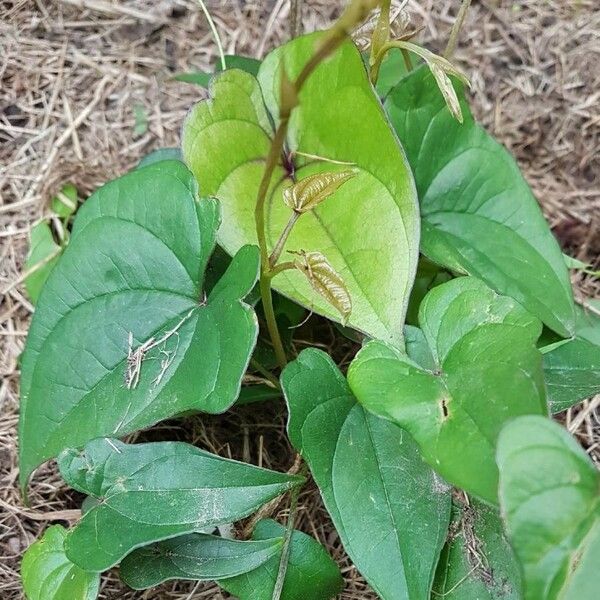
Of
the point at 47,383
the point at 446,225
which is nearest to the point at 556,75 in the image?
the point at 446,225

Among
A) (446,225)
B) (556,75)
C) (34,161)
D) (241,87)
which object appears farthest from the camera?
(556,75)

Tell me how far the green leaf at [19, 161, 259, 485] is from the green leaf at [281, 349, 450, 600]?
5.3 inches

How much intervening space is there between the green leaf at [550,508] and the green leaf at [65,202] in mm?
1021

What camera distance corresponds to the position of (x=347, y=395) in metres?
0.88

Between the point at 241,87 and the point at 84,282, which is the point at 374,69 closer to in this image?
the point at 241,87

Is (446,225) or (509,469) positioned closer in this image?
(509,469)

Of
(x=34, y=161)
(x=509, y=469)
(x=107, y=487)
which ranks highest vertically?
(x=509, y=469)

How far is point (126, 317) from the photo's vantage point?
2.97ft

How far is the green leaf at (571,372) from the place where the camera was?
2.92ft

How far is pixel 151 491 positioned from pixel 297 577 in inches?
8.9

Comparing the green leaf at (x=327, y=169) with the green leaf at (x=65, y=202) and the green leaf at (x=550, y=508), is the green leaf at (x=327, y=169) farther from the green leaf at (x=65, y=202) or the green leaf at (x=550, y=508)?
the green leaf at (x=65, y=202)

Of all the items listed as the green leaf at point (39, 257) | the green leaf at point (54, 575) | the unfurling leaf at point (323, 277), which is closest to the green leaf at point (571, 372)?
Answer: the unfurling leaf at point (323, 277)

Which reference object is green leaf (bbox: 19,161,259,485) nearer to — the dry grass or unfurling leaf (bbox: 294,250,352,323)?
unfurling leaf (bbox: 294,250,352,323)

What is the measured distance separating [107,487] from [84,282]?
0.88 ft
